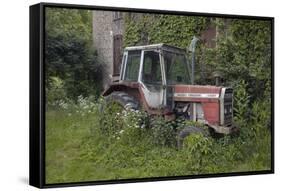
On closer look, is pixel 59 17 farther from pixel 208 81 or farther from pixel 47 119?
pixel 208 81

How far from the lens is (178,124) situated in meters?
6.61

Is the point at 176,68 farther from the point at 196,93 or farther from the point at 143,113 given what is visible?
the point at 143,113

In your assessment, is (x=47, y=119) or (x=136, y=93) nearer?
(x=47, y=119)

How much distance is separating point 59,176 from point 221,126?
168 centimetres

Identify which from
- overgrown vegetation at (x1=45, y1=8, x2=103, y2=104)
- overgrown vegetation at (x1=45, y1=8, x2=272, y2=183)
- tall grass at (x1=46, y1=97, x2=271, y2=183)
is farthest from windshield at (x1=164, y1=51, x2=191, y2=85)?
overgrown vegetation at (x1=45, y1=8, x2=103, y2=104)

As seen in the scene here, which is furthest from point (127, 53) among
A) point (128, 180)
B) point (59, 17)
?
point (128, 180)

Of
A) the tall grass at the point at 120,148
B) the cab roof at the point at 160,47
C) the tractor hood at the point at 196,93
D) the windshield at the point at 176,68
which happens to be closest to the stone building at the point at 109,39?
the cab roof at the point at 160,47

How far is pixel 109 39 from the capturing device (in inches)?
249

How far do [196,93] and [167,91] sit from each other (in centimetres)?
31

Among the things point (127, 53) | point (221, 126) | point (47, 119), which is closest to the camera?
point (47, 119)

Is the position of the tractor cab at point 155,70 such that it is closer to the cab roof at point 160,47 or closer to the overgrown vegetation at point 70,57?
the cab roof at point 160,47

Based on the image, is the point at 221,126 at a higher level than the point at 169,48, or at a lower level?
lower

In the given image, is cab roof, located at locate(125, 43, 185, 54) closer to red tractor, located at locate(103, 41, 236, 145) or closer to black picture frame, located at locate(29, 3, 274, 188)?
red tractor, located at locate(103, 41, 236, 145)

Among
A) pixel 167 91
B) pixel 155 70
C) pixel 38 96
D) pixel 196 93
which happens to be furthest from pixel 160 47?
pixel 38 96
